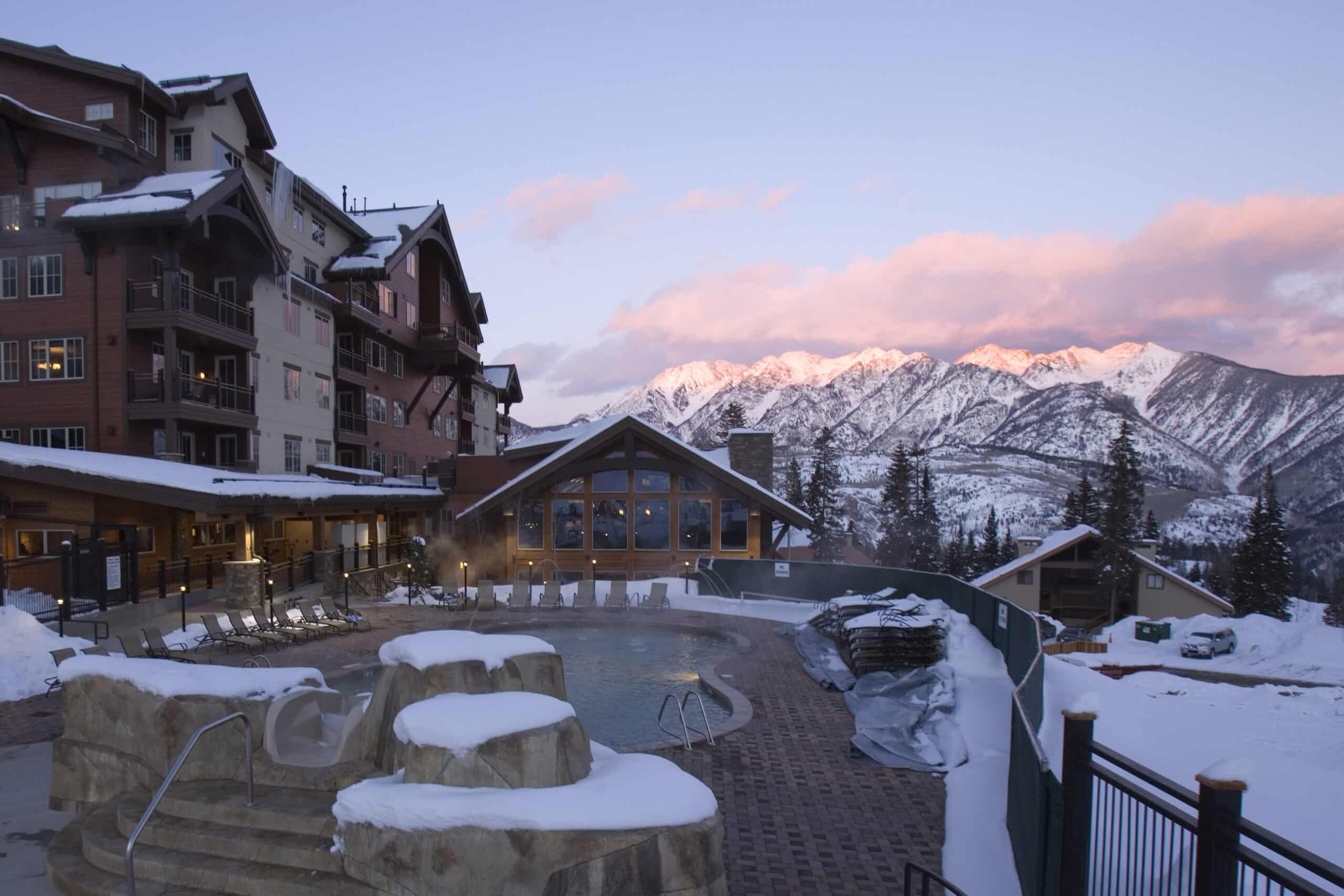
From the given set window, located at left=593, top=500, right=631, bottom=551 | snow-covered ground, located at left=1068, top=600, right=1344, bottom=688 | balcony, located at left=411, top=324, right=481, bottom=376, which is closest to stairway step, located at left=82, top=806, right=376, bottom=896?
window, located at left=593, top=500, right=631, bottom=551

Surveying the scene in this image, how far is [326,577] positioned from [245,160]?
15.2 metres

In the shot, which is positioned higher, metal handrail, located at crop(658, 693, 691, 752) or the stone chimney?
the stone chimney

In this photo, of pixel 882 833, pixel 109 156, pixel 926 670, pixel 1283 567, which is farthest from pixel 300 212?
pixel 1283 567

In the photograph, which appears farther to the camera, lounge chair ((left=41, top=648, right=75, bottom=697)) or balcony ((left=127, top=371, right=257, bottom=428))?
balcony ((left=127, top=371, right=257, bottom=428))

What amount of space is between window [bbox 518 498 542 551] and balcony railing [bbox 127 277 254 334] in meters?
11.3

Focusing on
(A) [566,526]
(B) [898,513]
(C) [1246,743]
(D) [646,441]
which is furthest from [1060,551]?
(A) [566,526]

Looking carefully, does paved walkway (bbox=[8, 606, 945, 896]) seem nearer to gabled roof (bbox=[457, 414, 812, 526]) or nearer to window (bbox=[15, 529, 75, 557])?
window (bbox=[15, 529, 75, 557])

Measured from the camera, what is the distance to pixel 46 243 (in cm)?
2197

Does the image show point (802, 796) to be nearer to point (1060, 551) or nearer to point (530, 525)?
point (530, 525)

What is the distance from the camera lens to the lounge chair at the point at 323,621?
17.3 meters

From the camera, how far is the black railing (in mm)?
3279

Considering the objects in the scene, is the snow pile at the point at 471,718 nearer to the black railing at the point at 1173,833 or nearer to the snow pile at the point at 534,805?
the snow pile at the point at 534,805

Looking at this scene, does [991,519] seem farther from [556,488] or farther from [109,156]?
[109,156]

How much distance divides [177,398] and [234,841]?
19595 mm
